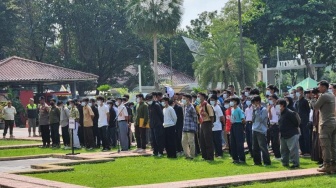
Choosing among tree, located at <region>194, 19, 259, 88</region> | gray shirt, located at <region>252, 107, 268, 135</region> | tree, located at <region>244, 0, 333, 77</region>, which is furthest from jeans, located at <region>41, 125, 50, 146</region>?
tree, located at <region>244, 0, 333, 77</region>

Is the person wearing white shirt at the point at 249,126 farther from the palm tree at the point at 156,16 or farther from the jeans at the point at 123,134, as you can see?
the palm tree at the point at 156,16

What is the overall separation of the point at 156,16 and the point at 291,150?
41284 mm

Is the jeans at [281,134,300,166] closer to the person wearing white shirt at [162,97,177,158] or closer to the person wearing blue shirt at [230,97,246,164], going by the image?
the person wearing blue shirt at [230,97,246,164]

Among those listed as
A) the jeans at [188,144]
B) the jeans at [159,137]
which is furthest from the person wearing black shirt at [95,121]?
the jeans at [188,144]

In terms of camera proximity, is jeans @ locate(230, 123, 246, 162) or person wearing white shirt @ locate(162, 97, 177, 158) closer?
jeans @ locate(230, 123, 246, 162)

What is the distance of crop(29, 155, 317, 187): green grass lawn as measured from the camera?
602 inches

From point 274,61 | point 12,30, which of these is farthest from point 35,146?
point 274,61

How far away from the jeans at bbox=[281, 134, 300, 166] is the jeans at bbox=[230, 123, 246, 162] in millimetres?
1721

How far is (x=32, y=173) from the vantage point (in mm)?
17188

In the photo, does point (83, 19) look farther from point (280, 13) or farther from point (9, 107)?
point (9, 107)

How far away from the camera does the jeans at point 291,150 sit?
16375 mm

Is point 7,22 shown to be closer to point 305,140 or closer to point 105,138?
point 105,138

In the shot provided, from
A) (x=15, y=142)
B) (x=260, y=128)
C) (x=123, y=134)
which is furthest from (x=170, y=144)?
(x=15, y=142)

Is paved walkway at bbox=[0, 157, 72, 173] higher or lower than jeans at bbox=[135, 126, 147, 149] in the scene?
lower
